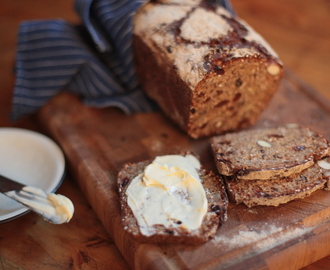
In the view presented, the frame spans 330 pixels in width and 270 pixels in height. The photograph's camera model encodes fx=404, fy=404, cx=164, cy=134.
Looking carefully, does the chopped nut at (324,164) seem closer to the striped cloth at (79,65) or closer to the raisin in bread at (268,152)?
the raisin in bread at (268,152)

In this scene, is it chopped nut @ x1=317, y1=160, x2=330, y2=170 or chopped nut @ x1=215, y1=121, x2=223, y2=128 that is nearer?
chopped nut @ x1=317, y1=160, x2=330, y2=170

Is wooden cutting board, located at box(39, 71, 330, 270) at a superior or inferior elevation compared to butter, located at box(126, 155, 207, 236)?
inferior

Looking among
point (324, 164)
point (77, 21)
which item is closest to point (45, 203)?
point (324, 164)

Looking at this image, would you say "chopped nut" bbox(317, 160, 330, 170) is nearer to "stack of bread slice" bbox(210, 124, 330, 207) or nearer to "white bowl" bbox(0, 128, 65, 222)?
"stack of bread slice" bbox(210, 124, 330, 207)

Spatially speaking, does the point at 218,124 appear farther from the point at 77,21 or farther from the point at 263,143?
the point at 77,21

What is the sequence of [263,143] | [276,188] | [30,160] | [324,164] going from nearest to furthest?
[276,188] → [324,164] → [263,143] → [30,160]

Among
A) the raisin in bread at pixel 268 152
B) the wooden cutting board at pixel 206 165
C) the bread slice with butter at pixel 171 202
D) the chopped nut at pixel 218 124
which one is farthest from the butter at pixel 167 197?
the chopped nut at pixel 218 124

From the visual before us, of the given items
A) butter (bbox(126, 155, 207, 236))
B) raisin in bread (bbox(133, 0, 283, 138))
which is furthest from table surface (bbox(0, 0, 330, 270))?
raisin in bread (bbox(133, 0, 283, 138))
